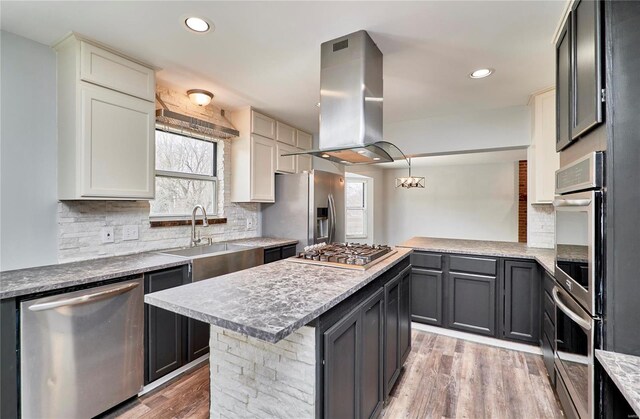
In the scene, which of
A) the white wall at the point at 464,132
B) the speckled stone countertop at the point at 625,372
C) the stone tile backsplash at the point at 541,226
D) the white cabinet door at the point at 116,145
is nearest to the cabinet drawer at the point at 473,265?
the stone tile backsplash at the point at 541,226

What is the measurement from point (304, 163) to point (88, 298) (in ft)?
10.2

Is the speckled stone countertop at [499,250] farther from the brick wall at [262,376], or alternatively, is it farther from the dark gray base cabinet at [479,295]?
the brick wall at [262,376]

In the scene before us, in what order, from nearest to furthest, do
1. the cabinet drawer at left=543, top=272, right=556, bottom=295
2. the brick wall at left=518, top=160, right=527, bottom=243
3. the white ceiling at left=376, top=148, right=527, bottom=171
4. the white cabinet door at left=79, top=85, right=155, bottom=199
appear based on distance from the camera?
the white cabinet door at left=79, top=85, right=155, bottom=199, the cabinet drawer at left=543, top=272, right=556, bottom=295, the white ceiling at left=376, top=148, right=527, bottom=171, the brick wall at left=518, top=160, right=527, bottom=243

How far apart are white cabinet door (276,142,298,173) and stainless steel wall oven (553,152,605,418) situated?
2909 mm

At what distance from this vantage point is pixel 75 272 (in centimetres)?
189

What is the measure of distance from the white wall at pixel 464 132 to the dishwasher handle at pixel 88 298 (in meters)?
3.34

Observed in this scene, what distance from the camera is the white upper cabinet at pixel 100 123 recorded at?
2014mm

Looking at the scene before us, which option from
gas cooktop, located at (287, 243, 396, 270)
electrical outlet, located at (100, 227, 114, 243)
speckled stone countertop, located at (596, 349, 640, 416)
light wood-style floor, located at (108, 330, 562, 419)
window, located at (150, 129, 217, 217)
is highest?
window, located at (150, 129, 217, 217)

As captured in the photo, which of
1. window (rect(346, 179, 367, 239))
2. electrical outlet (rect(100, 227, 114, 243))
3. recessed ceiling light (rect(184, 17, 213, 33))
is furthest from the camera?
window (rect(346, 179, 367, 239))

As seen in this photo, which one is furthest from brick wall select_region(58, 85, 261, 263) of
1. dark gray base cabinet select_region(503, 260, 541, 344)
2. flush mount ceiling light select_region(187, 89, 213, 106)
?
dark gray base cabinet select_region(503, 260, 541, 344)

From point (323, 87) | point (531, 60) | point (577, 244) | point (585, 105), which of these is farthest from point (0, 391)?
point (531, 60)

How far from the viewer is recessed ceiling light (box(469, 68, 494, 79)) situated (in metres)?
2.46

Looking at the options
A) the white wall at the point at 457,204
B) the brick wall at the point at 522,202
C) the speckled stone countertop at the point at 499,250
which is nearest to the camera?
the speckled stone countertop at the point at 499,250

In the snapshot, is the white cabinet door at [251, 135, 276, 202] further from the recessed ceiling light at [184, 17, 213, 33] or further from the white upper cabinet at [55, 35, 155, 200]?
the recessed ceiling light at [184, 17, 213, 33]
